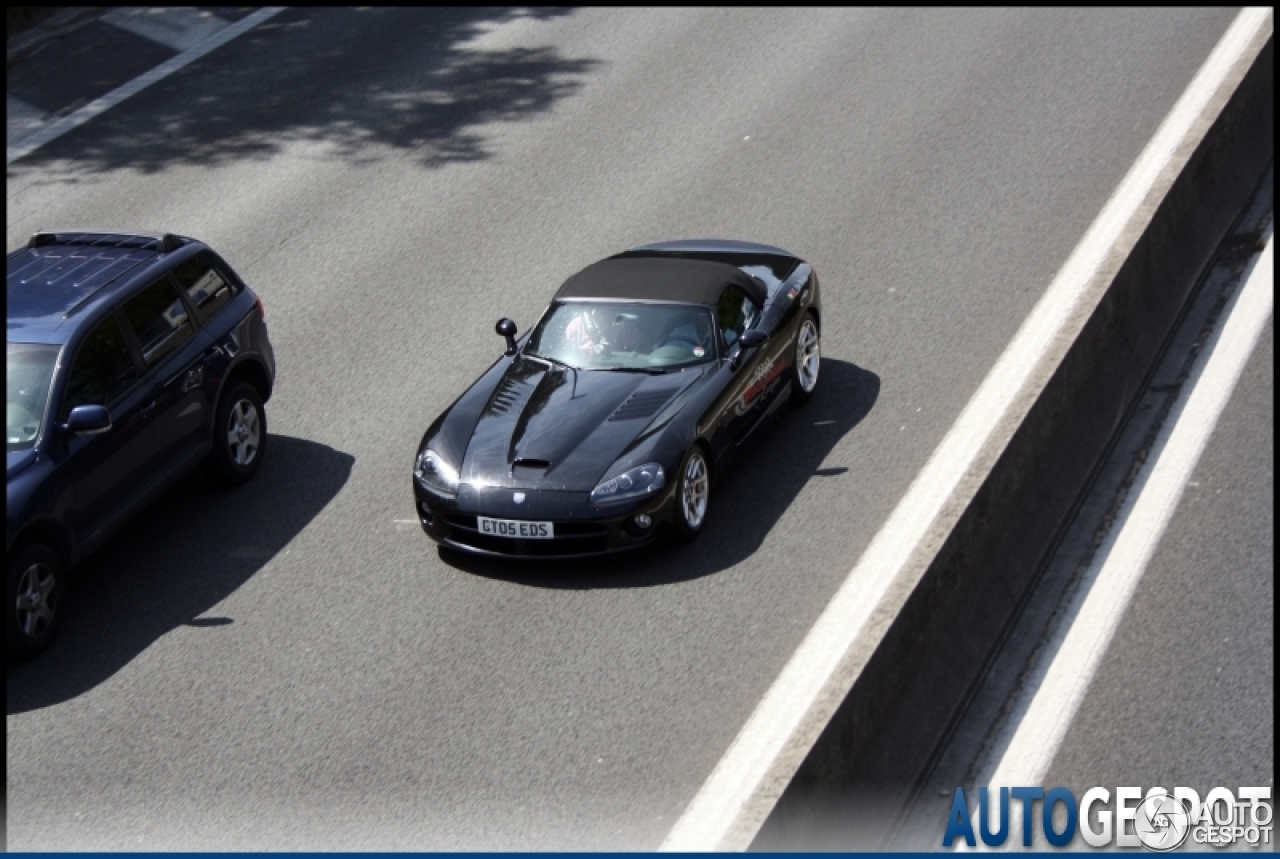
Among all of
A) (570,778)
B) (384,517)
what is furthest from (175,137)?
(570,778)

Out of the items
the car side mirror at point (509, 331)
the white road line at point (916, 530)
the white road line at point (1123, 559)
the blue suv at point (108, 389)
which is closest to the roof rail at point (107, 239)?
the blue suv at point (108, 389)

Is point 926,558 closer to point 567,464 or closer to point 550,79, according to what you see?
point 567,464

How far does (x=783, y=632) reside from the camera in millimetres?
9195

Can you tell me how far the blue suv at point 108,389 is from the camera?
31.2 ft

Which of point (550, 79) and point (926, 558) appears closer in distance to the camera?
point (926, 558)

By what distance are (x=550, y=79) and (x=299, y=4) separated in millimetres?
4915

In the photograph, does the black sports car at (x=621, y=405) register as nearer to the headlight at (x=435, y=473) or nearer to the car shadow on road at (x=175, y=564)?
the headlight at (x=435, y=473)

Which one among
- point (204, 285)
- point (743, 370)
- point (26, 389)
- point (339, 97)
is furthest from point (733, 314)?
point (339, 97)

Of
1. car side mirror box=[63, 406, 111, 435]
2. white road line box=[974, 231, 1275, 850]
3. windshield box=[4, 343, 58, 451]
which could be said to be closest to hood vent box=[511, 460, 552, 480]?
car side mirror box=[63, 406, 111, 435]

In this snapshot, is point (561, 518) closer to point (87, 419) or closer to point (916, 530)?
point (916, 530)

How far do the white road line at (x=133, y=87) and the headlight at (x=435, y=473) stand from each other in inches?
364

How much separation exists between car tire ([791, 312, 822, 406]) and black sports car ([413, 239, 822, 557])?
0.01 meters

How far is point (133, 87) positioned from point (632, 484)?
40.5 ft

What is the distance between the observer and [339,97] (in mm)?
18969
